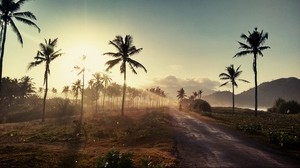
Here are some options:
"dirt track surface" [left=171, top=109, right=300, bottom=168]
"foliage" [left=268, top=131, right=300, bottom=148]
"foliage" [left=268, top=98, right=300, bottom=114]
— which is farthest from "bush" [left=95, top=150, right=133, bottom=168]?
"foliage" [left=268, top=98, right=300, bottom=114]

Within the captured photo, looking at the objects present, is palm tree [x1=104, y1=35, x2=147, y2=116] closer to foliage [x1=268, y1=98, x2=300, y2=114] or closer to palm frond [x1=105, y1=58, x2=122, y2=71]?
palm frond [x1=105, y1=58, x2=122, y2=71]

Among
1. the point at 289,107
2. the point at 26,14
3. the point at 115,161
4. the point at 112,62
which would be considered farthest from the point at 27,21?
the point at 289,107

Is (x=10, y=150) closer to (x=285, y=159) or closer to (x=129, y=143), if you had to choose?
(x=129, y=143)

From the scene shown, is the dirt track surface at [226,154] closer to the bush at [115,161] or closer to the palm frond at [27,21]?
the bush at [115,161]

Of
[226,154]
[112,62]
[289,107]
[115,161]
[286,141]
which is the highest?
[112,62]

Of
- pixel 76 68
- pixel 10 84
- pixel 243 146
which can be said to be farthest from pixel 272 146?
pixel 10 84

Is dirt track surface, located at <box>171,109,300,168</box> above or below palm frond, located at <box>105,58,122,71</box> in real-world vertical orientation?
below

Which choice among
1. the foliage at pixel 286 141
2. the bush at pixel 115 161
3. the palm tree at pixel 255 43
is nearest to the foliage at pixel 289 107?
the palm tree at pixel 255 43

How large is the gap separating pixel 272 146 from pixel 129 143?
10.5 m

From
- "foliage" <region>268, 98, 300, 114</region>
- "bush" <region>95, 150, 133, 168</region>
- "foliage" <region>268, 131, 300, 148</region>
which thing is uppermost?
"foliage" <region>268, 98, 300, 114</region>

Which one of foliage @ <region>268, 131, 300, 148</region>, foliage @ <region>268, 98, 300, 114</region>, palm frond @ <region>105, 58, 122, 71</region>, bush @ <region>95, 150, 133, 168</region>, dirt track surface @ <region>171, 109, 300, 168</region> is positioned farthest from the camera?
foliage @ <region>268, 98, 300, 114</region>

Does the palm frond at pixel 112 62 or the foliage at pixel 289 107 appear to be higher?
the palm frond at pixel 112 62

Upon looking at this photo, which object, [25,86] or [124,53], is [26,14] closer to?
[124,53]

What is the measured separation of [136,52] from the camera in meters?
46.8
